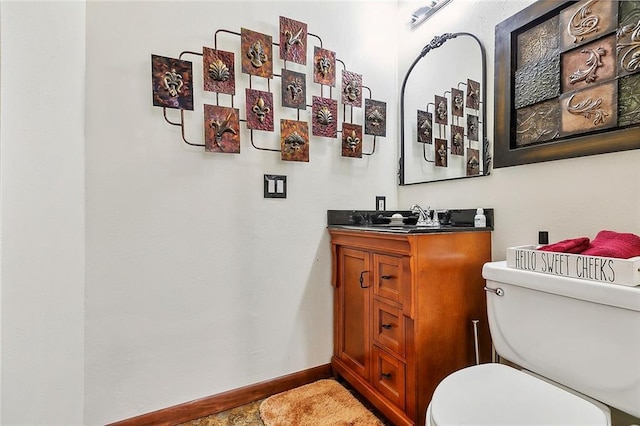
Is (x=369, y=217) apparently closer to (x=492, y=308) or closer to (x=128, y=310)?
(x=492, y=308)

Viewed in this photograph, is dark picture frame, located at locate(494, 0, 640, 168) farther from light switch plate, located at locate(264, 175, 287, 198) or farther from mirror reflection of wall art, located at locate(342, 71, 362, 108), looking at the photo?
light switch plate, located at locate(264, 175, 287, 198)

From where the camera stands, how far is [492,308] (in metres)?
1.09

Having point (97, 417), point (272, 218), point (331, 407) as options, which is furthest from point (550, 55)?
point (97, 417)

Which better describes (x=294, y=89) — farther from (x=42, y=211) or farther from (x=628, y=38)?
(x=628, y=38)

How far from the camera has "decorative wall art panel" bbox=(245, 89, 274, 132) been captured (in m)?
1.49

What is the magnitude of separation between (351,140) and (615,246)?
4.03 feet

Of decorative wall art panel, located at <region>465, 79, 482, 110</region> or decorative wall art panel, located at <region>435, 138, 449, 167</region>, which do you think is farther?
decorative wall art panel, located at <region>435, 138, 449, 167</region>

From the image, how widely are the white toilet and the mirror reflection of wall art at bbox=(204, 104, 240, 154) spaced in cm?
122

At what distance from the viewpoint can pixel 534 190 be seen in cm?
126

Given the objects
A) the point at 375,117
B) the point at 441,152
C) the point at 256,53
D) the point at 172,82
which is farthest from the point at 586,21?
the point at 172,82

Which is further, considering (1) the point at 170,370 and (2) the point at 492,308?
(1) the point at 170,370

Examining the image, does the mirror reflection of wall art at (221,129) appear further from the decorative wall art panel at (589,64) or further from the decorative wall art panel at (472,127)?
the decorative wall art panel at (589,64)

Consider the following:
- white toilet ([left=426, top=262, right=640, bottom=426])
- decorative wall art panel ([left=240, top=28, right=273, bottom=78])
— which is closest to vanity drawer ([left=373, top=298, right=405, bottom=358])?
white toilet ([left=426, top=262, right=640, bottom=426])

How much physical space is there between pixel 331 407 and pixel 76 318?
111 cm
